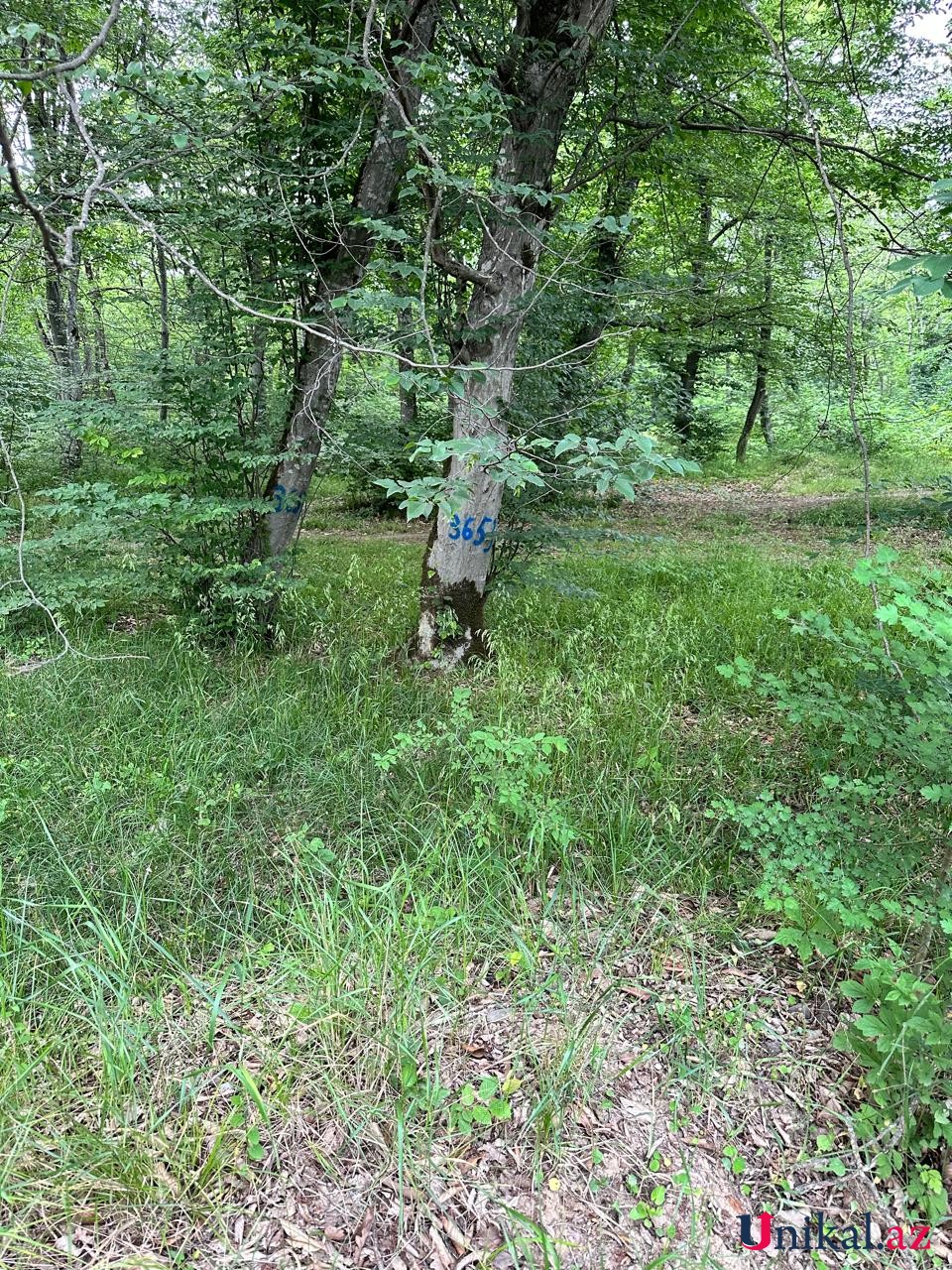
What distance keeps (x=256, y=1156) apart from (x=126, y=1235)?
0.95ft

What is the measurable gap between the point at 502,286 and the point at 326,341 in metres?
1.16

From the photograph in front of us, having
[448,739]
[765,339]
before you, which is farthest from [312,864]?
[765,339]

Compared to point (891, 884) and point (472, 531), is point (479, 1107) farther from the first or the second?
point (472, 531)

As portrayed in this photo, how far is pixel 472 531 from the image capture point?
159 inches

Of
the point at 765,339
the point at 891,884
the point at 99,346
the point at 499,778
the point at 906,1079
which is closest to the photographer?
the point at 906,1079

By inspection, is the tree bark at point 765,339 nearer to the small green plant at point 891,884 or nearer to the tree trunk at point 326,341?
the tree trunk at point 326,341

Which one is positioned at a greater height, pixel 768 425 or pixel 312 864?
pixel 768 425

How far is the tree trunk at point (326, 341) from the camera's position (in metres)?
3.86

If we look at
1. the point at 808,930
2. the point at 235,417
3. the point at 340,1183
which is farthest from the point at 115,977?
the point at 235,417

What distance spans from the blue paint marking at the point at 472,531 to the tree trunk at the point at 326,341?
99cm

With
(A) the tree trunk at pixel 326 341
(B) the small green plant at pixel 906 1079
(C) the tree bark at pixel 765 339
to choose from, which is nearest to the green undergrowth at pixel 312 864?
(B) the small green plant at pixel 906 1079

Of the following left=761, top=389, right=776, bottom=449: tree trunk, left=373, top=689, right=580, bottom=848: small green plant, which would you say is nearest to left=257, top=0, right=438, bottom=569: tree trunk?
left=373, top=689, right=580, bottom=848: small green plant

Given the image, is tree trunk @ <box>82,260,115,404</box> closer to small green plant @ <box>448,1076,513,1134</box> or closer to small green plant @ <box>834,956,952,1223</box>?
small green plant @ <box>448,1076,513,1134</box>

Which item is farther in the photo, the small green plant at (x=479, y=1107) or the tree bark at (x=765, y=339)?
the tree bark at (x=765, y=339)
